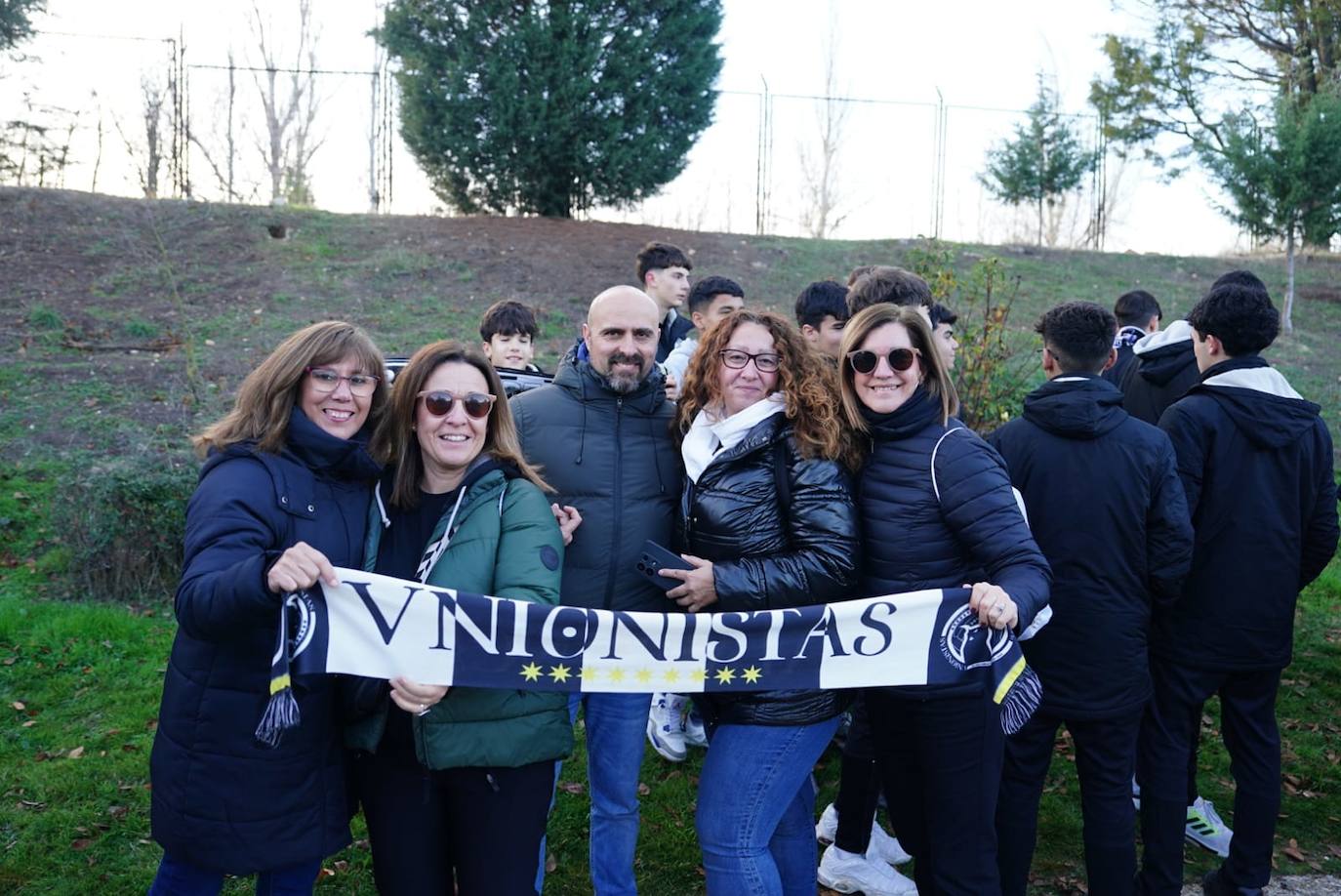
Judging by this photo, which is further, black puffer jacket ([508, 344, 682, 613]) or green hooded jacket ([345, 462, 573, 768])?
black puffer jacket ([508, 344, 682, 613])

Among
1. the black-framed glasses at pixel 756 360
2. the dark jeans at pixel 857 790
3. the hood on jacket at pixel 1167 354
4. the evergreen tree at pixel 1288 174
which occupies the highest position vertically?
the evergreen tree at pixel 1288 174

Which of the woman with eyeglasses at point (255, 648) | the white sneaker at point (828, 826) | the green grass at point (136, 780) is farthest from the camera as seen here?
the white sneaker at point (828, 826)

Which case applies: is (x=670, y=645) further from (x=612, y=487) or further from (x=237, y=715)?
(x=237, y=715)

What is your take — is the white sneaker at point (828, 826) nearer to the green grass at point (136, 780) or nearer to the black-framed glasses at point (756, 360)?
the green grass at point (136, 780)

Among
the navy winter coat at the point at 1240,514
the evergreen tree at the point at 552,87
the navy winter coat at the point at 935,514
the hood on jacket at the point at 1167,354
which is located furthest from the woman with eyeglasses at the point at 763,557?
the evergreen tree at the point at 552,87

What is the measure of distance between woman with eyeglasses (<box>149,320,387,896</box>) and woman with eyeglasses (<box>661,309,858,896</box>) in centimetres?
110

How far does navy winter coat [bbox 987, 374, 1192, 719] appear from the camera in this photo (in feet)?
12.1

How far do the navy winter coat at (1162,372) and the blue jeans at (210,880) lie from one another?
4.37m

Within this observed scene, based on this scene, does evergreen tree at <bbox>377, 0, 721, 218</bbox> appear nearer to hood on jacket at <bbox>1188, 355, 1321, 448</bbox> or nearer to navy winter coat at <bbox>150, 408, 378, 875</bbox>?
hood on jacket at <bbox>1188, 355, 1321, 448</bbox>

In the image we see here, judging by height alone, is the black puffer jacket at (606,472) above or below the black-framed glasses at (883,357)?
below

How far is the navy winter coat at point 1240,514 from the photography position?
4098mm

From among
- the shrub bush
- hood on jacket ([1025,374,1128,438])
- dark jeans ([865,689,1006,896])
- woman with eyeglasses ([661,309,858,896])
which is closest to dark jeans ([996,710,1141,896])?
dark jeans ([865,689,1006,896])

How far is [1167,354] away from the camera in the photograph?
5.36 metres

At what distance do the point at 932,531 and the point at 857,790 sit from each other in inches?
64.2
